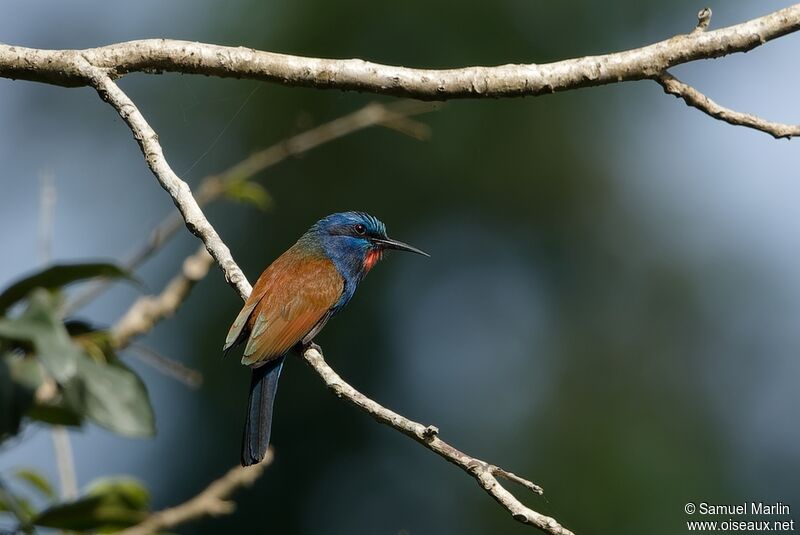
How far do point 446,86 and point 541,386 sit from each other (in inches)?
339

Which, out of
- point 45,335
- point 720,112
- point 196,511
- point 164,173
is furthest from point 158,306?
point 45,335

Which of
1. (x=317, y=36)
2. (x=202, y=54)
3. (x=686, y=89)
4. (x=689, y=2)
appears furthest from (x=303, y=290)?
(x=689, y=2)

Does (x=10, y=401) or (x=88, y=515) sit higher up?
(x=10, y=401)

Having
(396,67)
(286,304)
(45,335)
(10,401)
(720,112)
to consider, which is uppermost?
(720,112)

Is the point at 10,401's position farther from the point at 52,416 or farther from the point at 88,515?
the point at 88,515

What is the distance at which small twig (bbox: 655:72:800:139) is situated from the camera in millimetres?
3068

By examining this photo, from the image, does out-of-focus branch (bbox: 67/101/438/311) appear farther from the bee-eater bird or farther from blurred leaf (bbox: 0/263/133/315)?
blurred leaf (bbox: 0/263/133/315)

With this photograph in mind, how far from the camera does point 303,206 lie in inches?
390

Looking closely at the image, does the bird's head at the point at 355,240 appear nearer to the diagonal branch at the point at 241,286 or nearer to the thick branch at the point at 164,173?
the diagonal branch at the point at 241,286

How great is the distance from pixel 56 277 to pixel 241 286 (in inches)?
53.9

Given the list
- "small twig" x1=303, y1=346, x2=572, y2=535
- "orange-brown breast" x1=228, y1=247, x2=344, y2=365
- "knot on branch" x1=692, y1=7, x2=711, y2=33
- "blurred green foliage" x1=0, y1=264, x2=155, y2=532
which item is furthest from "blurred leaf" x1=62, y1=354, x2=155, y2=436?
"knot on branch" x1=692, y1=7, x2=711, y2=33

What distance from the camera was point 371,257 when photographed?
4.96 meters

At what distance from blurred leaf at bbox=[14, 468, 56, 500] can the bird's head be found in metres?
2.13

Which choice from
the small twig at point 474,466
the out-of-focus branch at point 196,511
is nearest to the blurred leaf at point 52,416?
the out-of-focus branch at point 196,511
